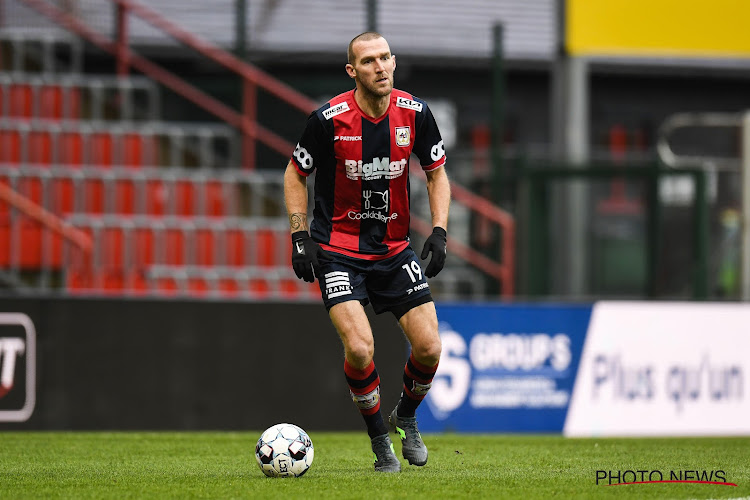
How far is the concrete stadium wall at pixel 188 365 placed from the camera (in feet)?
31.0

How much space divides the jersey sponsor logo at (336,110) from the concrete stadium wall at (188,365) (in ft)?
12.2

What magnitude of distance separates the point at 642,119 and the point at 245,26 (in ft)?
29.9

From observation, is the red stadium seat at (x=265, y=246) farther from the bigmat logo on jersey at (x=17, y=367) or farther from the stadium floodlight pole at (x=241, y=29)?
the bigmat logo on jersey at (x=17, y=367)

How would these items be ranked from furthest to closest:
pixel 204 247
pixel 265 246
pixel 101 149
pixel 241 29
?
pixel 241 29 < pixel 101 149 < pixel 265 246 < pixel 204 247

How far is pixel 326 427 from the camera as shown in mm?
9688

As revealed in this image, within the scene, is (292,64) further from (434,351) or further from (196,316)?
(434,351)

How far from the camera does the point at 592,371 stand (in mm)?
9945

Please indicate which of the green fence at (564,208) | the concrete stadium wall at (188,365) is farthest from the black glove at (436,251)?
the green fence at (564,208)

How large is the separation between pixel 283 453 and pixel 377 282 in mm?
992

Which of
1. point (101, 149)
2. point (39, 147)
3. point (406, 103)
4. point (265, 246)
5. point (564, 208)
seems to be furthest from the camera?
point (101, 149)

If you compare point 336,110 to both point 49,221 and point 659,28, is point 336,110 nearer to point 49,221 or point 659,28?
point 49,221

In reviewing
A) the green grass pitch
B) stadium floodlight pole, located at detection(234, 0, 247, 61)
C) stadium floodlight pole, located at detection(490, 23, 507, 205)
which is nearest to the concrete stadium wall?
the green grass pitch

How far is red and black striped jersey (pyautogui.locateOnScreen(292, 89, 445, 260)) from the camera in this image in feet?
20.3

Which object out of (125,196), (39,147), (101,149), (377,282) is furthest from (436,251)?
(39,147)
